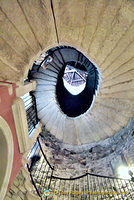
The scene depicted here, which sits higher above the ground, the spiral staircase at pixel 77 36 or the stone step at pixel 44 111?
the spiral staircase at pixel 77 36

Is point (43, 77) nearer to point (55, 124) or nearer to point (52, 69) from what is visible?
point (52, 69)

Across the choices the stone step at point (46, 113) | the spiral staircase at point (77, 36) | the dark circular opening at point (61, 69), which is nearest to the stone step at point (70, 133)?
the stone step at point (46, 113)

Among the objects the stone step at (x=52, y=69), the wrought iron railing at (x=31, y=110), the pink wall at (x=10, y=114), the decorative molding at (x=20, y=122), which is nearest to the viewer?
the pink wall at (x=10, y=114)

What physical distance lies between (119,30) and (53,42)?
1.08 metres

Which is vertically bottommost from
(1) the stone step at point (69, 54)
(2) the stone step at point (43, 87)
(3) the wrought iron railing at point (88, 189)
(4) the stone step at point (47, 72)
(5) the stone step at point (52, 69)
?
(3) the wrought iron railing at point (88, 189)

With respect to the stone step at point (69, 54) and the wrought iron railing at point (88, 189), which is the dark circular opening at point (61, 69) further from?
the wrought iron railing at point (88, 189)

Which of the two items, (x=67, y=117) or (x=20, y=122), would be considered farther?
(x=67, y=117)

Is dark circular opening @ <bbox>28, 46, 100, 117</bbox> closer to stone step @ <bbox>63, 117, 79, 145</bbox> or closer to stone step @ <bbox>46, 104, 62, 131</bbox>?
stone step @ <bbox>46, 104, 62, 131</bbox>

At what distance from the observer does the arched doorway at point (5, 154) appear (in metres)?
1.76

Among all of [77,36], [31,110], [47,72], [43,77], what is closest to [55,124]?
[31,110]

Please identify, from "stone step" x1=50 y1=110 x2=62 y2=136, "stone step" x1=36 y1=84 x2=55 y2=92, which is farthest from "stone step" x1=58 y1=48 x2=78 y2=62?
"stone step" x1=50 y1=110 x2=62 y2=136

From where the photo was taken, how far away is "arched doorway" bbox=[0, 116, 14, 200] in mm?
1758

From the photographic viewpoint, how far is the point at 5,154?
73.7 inches

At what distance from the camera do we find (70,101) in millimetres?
6066
